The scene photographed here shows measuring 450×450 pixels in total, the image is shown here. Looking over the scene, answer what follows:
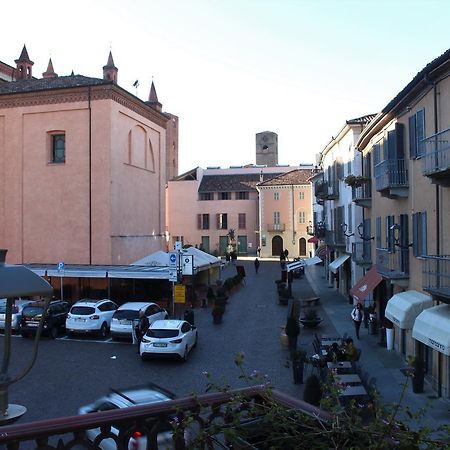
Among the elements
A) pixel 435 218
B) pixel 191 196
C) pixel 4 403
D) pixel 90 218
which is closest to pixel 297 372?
pixel 435 218

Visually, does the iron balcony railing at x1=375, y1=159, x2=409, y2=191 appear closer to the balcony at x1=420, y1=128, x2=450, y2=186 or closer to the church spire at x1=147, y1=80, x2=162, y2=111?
the balcony at x1=420, y1=128, x2=450, y2=186

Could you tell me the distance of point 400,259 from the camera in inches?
765

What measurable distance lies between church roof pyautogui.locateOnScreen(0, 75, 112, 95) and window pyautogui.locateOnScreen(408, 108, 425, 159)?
2261cm

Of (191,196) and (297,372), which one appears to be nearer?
(297,372)

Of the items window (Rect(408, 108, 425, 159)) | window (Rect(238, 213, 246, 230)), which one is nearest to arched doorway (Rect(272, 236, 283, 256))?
window (Rect(238, 213, 246, 230))

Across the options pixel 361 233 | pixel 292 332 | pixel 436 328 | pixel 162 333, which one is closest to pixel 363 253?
pixel 361 233

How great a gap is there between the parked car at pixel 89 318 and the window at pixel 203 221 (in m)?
47.7

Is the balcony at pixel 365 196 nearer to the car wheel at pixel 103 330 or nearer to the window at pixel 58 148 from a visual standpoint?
the car wheel at pixel 103 330

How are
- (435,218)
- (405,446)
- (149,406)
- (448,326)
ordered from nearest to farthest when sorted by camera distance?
(405,446)
(149,406)
(448,326)
(435,218)

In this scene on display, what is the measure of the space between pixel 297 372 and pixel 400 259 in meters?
6.36

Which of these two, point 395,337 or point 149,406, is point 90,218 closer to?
point 395,337

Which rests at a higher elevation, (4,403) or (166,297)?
(4,403)

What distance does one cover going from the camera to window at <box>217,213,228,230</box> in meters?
71.5

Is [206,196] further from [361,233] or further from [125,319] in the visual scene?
[125,319]
